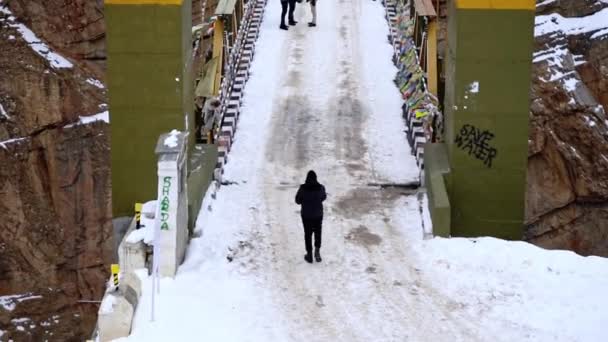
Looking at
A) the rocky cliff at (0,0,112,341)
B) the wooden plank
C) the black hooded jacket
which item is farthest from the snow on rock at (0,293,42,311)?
the black hooded jacket

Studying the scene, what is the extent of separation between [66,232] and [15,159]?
322cm

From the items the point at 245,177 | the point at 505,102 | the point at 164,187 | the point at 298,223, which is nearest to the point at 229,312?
the point at 164,187

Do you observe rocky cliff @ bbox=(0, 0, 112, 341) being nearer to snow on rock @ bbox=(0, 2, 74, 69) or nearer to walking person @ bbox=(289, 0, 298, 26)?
snow on rock @ bbox=(0, 2, 74, 69)

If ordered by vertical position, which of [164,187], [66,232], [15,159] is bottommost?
[66,232]

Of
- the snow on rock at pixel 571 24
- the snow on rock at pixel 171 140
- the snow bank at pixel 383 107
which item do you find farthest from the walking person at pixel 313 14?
the snow on rock at pixel 171 140

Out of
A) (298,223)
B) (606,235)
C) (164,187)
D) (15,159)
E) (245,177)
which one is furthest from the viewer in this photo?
(15,159)

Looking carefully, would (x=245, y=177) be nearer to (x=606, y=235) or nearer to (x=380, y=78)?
(x=380, y=78)

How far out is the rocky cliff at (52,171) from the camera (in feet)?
119

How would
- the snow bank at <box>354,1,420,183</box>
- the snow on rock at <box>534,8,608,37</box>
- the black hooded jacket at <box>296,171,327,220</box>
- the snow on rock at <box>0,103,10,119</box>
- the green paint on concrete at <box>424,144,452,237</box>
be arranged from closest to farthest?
the black hooded jacket at <box>296,171,327,220</box>
the green paint on concrete at <box>424,144,452,237</box>
the snow bank at <box>354,1,420,183</box>
the snow on rock at <box>534,8,608,37</box>
the snow on rock at <box>0,103,10,119</box>

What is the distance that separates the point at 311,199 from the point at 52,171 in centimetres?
2548

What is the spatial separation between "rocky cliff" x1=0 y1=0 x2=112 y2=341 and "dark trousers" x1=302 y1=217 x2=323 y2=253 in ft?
80.6

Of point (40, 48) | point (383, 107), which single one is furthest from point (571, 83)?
point (40, 48)

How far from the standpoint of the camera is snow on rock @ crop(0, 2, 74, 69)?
120ft

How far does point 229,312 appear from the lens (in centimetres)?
1171
